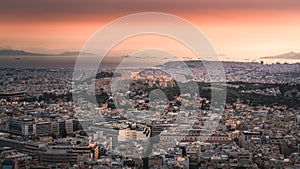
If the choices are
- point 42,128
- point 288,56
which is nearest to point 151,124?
point 42,128

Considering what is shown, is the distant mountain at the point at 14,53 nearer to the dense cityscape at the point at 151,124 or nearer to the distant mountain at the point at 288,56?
the dense cityscape at the point at 151,124

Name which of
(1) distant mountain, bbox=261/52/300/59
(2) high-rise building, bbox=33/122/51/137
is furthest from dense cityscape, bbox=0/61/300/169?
(1) distant mountain, bbox=261/52/300/59

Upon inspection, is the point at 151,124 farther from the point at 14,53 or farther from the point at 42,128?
the point at 14,53

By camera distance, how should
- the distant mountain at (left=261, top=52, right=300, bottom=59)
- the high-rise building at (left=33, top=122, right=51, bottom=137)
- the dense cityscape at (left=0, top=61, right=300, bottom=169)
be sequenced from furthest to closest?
1. the distant mountain at (left=261, top=52, right=300, bottom=59)
2. the high-rise building at (left=33, top=122, right=51, bottom=137)
3. the dense cityscape at (left=0, top=61, right=300, bottom=169)

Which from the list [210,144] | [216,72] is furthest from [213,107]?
[216,72]

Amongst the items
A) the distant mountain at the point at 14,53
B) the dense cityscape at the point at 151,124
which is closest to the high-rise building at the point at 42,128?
the dense cityscape at the point at 151,124

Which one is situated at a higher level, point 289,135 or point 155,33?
point 155,33

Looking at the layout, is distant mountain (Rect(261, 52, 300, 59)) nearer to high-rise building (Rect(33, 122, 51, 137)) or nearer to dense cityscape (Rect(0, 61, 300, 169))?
dense cityscape (Rect(0, 61, 300, 169))

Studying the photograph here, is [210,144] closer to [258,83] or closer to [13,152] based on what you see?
[13,152]
